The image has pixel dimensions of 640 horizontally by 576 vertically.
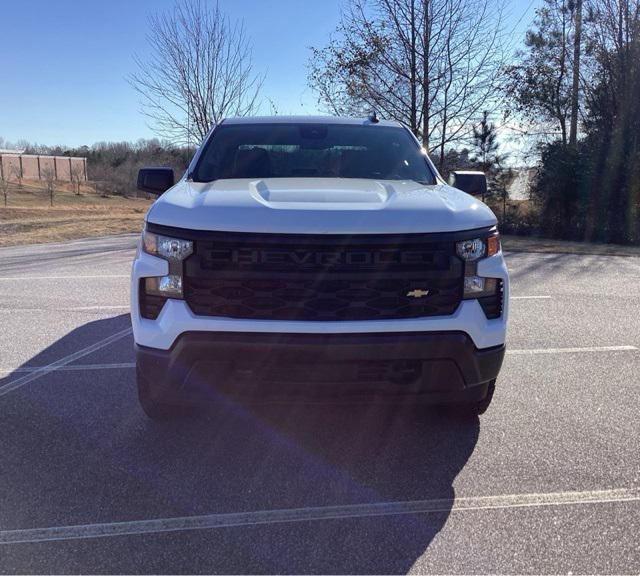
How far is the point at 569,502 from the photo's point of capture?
9.05 ft

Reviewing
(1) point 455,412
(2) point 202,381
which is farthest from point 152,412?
(1) point 455,412

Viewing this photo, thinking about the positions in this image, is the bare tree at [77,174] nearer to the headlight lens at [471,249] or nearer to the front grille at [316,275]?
the front grille at [316,275]

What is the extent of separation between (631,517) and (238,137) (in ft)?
11.9

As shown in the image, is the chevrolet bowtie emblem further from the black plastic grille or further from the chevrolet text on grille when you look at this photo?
the black plastic grille

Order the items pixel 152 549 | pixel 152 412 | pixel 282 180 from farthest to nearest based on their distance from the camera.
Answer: pixel 282 180, pixel 152 412, pixel 152 549

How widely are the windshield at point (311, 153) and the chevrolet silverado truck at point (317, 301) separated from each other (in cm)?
124

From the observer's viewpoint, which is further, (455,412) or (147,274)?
(455,412)

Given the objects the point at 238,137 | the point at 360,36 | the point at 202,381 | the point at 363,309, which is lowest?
the point at 202,381

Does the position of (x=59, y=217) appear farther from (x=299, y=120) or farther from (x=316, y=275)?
(x=316, y=275)

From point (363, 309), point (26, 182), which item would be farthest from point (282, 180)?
point (26, 182)

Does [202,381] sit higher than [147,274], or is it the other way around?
[147,274]

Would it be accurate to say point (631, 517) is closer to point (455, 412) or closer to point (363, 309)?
point (455, 412)

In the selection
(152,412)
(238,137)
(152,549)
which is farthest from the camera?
(238,137)

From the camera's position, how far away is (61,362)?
16.1 ft
